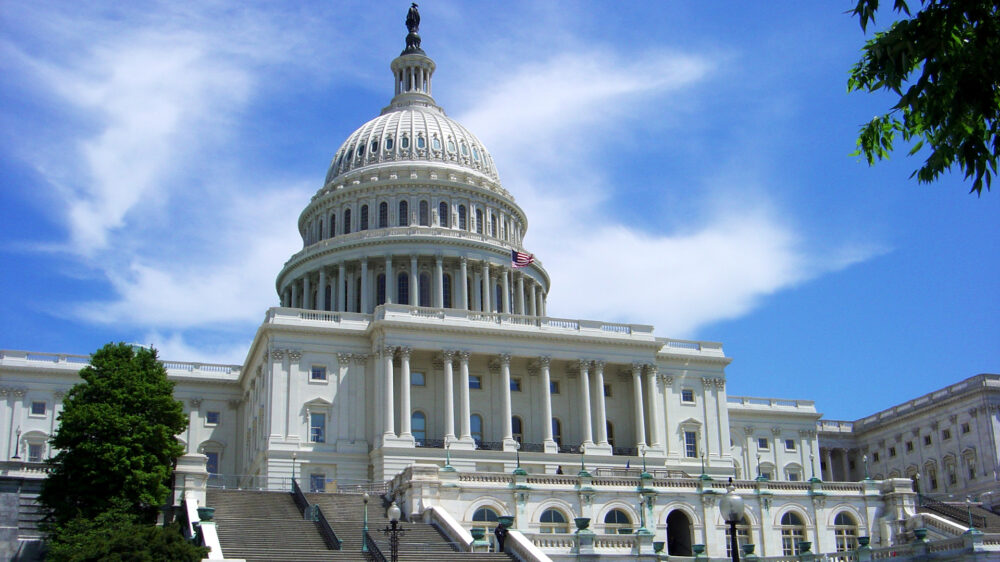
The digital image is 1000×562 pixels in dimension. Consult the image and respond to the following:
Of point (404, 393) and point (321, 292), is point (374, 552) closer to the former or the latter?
point (404, 393)

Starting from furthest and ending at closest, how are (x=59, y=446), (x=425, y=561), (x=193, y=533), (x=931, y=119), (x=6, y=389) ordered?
(x=6, y=389) → (x=59, y=446) → (x=193, y=533) → (x=425, y=561) → (x=931, y=119)

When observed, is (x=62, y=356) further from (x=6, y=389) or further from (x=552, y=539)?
(x=552, y=539)

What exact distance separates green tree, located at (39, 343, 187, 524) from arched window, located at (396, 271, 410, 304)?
43.2 meters

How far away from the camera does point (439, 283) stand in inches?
3858

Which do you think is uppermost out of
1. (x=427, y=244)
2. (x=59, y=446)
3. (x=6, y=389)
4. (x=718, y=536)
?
(x=427, y=244)

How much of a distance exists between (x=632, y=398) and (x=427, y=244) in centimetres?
2518

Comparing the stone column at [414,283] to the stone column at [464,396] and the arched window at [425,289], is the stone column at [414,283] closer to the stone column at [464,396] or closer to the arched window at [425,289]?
the arched window at [425,289]

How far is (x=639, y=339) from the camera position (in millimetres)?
84750

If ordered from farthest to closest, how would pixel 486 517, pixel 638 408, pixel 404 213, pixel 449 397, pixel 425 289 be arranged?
pixel 404 213 < pixel 425 289 < pixel 638 408 < pixel 449 397 < pixel 486 517

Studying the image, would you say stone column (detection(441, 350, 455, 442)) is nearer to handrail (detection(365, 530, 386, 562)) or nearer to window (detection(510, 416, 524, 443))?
window (detection(510, 416, 524, 443))

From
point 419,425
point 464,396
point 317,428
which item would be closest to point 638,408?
point 464,396

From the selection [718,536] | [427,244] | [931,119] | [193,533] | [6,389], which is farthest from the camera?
[427,244]

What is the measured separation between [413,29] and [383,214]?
33.1 meters

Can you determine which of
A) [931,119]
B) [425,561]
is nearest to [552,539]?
[425,561]
